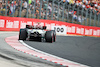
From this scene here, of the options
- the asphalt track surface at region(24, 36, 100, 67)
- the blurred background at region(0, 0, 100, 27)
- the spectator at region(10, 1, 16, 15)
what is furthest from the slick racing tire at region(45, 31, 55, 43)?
the spectator at region(10, 1, 16, 15)

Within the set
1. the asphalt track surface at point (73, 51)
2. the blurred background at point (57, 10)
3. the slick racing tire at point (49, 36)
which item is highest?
the blurred background at point (57, 10)

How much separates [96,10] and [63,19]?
26.7 feet

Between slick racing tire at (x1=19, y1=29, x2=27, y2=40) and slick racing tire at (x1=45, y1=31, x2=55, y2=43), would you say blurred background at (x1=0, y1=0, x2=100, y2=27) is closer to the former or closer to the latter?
slick racing tire at (x1=19, y1=29, x2=27, y2=40)

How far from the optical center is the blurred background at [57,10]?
890 inches

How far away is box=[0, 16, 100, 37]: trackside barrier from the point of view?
22.5 meters

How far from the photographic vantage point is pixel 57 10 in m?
27.9

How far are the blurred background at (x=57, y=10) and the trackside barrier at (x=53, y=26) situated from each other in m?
0.40

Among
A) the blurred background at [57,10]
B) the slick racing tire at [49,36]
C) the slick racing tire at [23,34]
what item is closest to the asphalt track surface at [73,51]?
the slick racing tire at [49,36]

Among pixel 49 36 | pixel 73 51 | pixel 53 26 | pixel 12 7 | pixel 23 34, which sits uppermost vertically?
pixel 12 7

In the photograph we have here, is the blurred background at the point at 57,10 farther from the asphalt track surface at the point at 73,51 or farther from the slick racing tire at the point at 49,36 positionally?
the asphalt track surface at the point at 73,51

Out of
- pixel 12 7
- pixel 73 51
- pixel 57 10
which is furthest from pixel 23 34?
pixel 57 10

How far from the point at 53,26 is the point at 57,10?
2263 mm

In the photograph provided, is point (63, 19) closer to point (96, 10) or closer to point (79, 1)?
point (79, 1)

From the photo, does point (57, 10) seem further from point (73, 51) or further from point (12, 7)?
point (73, 51)
